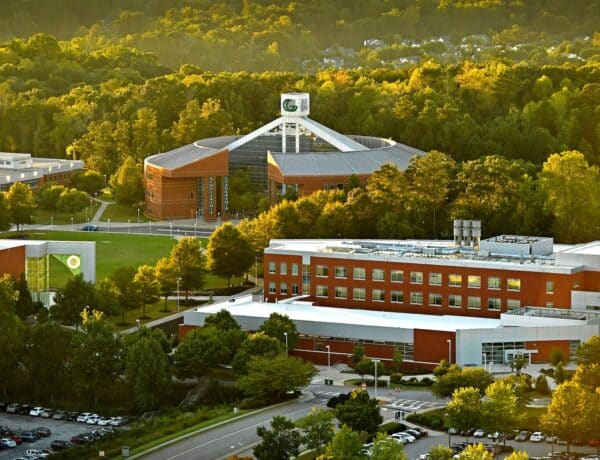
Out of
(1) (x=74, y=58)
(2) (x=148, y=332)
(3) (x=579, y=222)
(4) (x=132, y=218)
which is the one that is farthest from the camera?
(1) (x=74, y=58)

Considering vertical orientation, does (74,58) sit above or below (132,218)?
above

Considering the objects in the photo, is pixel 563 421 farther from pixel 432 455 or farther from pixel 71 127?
pixel 71 127

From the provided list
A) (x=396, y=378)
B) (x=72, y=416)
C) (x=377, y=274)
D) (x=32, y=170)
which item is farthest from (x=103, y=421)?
(x=32, y=170)

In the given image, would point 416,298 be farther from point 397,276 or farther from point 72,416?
point 72,416

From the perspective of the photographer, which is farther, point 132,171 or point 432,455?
point 132,171

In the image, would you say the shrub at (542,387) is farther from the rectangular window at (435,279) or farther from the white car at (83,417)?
the white car at (83,417)

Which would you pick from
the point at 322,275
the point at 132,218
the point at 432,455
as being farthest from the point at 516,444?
the point at 132,218
